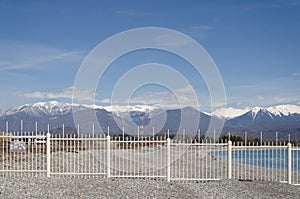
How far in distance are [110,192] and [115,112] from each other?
58.9ft

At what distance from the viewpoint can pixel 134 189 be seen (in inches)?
595

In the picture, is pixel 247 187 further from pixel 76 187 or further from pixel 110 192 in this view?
pixel 76 187

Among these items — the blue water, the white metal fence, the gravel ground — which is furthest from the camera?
the blue water

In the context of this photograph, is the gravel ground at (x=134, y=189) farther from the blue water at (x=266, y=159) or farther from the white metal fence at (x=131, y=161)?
the blue water at (x=266, y=159)

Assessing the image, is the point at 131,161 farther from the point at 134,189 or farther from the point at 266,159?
the point at 266,159

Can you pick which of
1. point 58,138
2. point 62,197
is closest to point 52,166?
point 58,138

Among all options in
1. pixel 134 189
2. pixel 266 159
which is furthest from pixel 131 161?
pixel 266 159

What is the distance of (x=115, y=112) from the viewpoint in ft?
106

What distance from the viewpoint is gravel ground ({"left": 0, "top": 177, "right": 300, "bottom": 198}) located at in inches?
558

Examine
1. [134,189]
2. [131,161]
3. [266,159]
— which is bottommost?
[266,159]

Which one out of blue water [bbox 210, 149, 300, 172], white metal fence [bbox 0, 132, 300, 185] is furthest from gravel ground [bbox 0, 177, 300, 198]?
blue water [bbox 210, 149, 300, 172]

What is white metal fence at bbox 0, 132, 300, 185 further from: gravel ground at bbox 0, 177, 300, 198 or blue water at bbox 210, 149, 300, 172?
gravel ground at bbox 0, 177, 300, 198

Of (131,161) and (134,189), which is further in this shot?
(131,161)

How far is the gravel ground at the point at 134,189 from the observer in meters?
14.2
